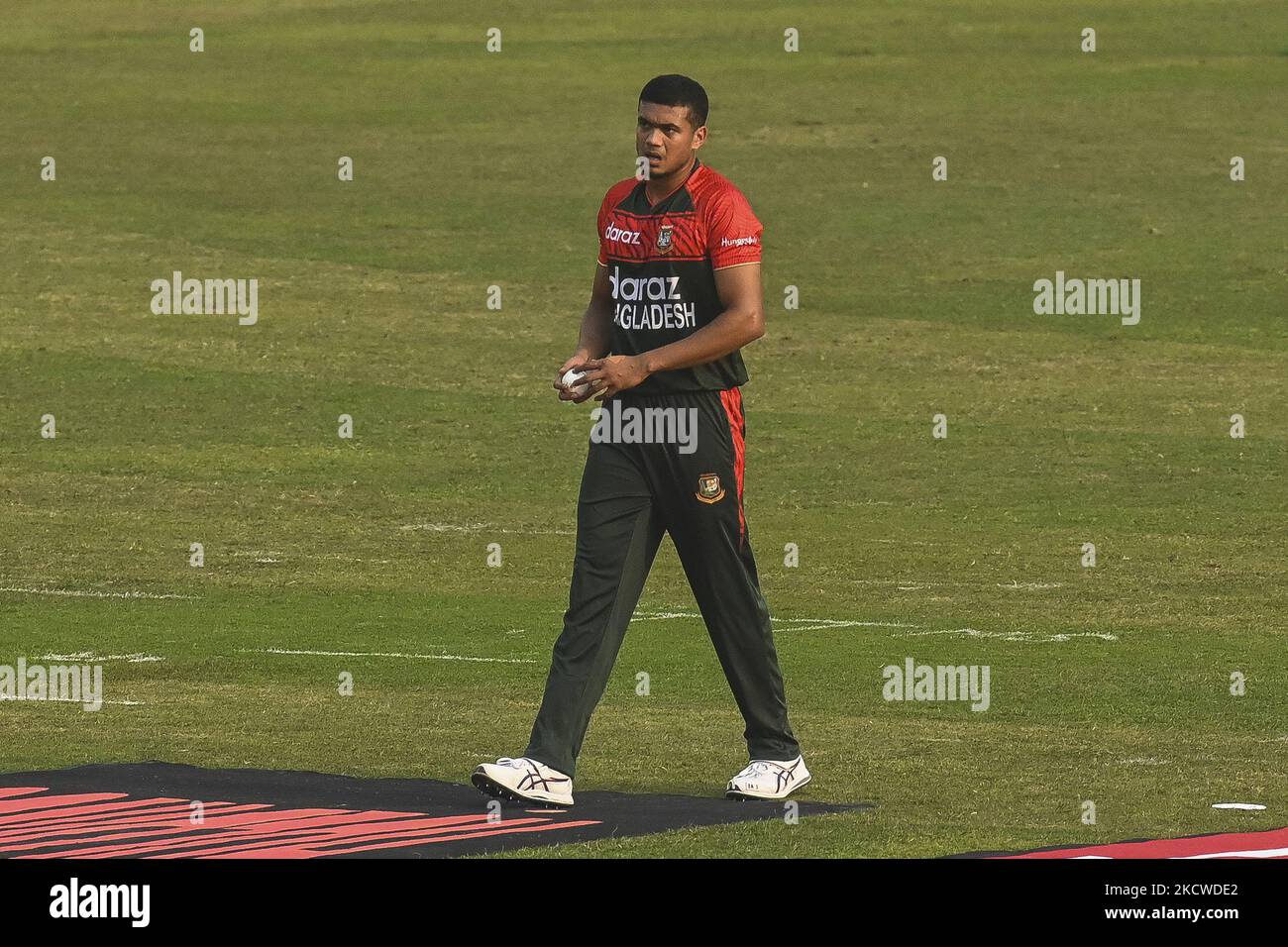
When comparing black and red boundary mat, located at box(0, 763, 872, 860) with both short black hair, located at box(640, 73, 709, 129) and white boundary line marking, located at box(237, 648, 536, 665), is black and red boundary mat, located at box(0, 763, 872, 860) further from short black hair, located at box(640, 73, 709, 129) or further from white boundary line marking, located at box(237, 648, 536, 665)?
white boundary line marking, located at box(237, 648, 536, 665)

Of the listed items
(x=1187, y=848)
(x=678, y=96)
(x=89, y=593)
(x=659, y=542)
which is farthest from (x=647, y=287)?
(x=89, y=593)

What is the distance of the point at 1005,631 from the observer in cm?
1664

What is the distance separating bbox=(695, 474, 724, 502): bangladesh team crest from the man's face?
1121 mm

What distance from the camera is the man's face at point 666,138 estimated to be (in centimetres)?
1031

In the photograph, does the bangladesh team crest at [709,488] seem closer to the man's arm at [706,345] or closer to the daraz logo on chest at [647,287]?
the man's arm at [706,345]

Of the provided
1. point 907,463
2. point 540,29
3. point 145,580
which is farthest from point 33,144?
point 145,580

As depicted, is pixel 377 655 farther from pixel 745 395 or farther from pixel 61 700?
pixel 745 395

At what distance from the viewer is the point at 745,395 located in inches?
1137

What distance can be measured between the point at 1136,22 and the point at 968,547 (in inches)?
1363

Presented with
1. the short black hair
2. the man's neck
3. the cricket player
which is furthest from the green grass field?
the short black hair

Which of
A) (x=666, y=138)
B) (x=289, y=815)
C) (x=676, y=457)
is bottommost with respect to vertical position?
(x=289, y=815)

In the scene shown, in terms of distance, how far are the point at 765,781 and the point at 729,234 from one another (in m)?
1.98

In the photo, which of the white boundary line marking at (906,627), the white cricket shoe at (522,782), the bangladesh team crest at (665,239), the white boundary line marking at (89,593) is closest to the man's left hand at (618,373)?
the bangladesh team crest at (665,239)
